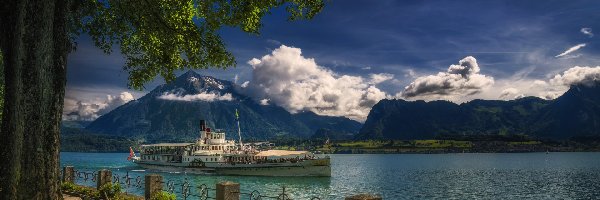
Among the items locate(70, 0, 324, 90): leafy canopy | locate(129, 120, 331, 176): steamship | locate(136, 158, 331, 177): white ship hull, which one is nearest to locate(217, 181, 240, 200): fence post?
locate(70, 0, 324, 90): leafy canopy

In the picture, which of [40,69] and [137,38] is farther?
[137,38]

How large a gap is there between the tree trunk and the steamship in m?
71.1

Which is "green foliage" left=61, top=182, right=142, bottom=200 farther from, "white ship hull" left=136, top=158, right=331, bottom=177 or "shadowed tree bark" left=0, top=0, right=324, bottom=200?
"white ship hull" left=136, top=158, right=331, bottom=177

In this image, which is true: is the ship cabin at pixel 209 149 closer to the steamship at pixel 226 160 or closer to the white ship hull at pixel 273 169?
the steamship at pixel 226 160

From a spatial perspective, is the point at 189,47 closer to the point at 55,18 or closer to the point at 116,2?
the point at 116,2

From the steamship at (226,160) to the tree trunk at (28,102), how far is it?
71089 mm

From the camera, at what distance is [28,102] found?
1143 cm

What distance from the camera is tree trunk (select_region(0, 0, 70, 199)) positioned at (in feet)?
37.5

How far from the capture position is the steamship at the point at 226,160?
89.8 m

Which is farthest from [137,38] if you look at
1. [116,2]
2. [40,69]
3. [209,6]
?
[40,69]

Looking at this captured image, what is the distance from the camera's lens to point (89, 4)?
16641 mm

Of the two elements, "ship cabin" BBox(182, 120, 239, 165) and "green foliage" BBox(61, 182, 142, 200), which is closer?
"green foliage" BBox(61, 182, 142, 200)

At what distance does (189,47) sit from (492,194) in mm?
66722

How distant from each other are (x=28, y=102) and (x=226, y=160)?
87.1 m
